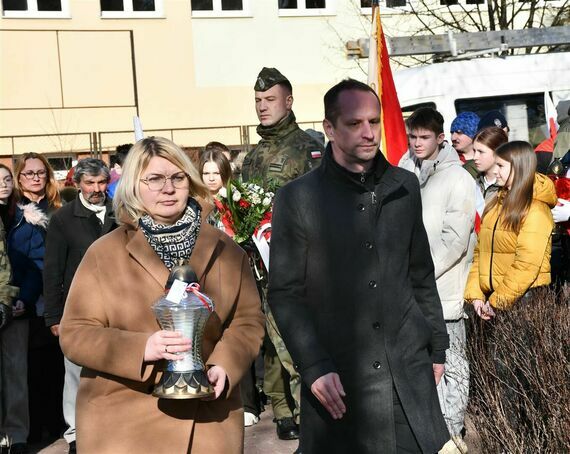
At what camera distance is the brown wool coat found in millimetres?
3875

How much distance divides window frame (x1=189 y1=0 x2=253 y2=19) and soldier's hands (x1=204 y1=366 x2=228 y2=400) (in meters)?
22.5

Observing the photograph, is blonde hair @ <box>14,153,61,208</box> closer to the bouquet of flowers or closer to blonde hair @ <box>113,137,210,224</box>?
the bouquet of flowers

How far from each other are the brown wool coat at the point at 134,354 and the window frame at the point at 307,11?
74.7 ft

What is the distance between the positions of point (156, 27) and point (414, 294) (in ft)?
72.4

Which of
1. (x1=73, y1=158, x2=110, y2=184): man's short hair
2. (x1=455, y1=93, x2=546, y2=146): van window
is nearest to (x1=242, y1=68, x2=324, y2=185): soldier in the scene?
(x1=73, y1=158, x2=110, y2=184): man's short hair

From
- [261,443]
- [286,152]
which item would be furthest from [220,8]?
[261,443]

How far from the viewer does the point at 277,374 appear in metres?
7.85

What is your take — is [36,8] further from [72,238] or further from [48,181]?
[72,238]

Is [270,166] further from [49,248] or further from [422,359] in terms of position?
[422,359]

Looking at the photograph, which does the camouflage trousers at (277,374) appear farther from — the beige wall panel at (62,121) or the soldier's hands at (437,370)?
the beige wall panel at (62,121)

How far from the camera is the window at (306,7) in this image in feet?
86.3

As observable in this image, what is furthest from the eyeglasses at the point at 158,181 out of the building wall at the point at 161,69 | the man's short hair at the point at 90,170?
the building wall at the point at 161,69

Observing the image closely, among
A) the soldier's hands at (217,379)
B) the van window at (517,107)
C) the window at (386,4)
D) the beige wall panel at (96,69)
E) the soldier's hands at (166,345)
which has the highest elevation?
the window at (386,4)

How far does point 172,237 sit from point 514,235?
3.26 metres
